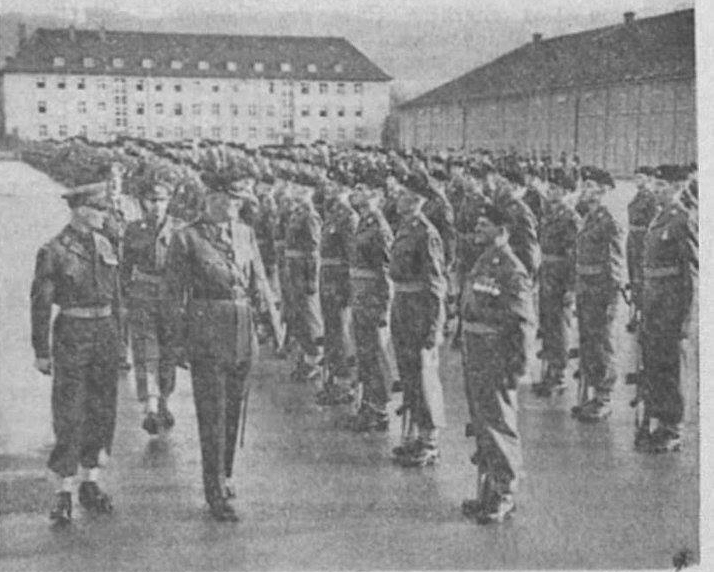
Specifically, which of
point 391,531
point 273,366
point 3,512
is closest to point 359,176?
point 273,366

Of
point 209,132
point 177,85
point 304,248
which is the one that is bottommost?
point 304,248

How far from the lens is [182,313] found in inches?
130

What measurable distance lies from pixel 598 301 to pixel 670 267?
0.58m

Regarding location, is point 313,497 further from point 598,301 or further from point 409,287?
point 598,301

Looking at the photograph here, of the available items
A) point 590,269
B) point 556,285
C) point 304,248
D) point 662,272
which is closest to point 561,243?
point 556,285

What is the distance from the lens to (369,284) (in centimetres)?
415

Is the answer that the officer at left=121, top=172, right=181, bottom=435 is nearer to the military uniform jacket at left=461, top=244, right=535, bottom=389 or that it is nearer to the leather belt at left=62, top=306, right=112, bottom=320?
the leather belt at left=62, top=306, right=112, bottom=320

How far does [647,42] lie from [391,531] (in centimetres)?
209

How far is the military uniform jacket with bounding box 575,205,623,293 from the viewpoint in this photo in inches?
173

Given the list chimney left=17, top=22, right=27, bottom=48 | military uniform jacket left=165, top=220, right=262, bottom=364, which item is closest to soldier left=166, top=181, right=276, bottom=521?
military uniform jacket left=165, top=220, right=262, bottom=364

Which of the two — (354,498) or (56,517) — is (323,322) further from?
(56,517)

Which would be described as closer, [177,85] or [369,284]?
[177,85]

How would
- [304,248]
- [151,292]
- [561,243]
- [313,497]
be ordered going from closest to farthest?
[313,497], [151,292], [561,243], [304,248]

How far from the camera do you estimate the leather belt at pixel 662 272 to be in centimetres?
388
